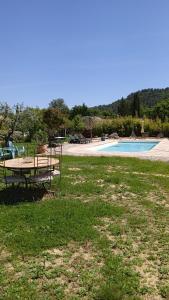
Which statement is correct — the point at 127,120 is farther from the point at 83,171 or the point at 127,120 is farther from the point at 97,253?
the point at 97,253

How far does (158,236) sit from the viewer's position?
→ 6027 millimetres

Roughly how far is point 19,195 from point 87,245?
3389 millimetres

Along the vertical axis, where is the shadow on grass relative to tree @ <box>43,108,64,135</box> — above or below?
below

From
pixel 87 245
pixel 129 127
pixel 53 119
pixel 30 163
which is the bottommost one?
pixel 87 245

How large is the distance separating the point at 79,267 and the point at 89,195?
3842 millimetres

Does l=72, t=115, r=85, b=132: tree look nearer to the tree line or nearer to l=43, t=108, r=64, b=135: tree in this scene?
the tree line

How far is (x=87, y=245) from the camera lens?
18.4 feet

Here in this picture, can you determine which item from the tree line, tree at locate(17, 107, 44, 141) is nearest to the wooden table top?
the tree line

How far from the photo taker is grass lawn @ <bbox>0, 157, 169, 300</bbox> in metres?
4.34

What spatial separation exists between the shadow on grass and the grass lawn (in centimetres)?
5

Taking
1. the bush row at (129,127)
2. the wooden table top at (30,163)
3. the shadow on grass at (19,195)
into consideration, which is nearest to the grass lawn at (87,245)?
the shadow on grass at (19,195)

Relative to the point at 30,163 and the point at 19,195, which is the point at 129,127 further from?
the point at 19,195

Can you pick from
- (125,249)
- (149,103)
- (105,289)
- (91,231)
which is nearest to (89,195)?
(91,231)

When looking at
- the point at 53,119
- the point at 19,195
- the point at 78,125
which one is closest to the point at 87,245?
the point at 19,195
